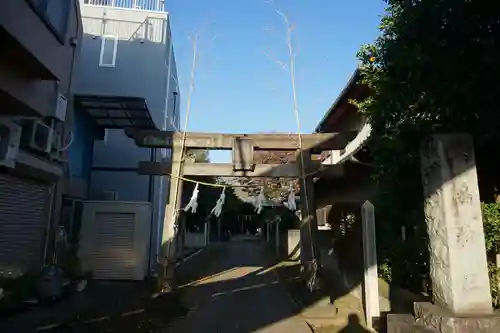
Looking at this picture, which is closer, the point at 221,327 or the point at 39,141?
the point at 221,327

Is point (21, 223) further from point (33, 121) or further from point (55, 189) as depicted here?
point (33, 121)

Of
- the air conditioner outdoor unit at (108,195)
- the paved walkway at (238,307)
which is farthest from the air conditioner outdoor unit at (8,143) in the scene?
the air conditioner outdoor unit at (108,195)

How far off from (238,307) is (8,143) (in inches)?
240

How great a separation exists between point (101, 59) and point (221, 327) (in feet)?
39.3

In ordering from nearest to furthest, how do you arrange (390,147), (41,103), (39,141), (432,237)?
(432,237)
(390,147)
(41,103)
(39,141)

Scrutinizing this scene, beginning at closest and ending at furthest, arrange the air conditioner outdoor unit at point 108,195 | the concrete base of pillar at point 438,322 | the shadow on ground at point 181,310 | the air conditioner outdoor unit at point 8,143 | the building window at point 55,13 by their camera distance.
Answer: the concrete base of pillar at point 438,322
the shadow on ground at point 181,310
the building window at point 55,13
the air conditioner outdoor unit at point 8,143
the air conditioner outdoor unit at point 108,195

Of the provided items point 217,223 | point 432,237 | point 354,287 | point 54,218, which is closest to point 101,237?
point 54,218

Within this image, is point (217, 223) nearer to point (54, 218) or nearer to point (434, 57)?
point (54, 218)

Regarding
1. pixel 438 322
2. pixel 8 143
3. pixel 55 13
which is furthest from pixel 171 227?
pixel 438 322

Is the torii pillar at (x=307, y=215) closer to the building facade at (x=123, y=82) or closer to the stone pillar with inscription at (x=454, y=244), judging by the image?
the building facade at (x=123, y=82)

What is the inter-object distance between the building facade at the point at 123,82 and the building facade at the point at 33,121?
11.8 ft

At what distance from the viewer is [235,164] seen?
11.8 meters

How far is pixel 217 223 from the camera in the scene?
44.4 m

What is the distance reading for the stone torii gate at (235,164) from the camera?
11656mm
